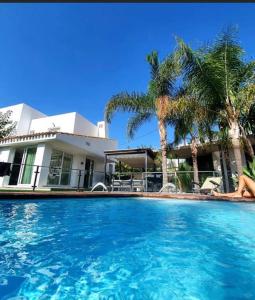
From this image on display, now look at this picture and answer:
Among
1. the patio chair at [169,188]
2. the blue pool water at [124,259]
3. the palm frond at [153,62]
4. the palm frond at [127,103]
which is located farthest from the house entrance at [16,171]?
the palm frond at [153,62]

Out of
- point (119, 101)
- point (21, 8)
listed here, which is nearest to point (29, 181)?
Answer: point (119, 101)

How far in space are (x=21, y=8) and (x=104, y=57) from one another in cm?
596

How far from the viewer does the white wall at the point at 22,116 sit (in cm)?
2098

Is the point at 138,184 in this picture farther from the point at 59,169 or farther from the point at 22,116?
the point at 22,116

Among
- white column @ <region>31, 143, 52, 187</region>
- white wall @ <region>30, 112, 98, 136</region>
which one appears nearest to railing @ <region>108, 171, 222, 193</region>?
white column @ <region>31, 143, 52, 187</region>

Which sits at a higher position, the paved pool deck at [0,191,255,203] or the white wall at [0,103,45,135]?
the white wall at [0,103,45,135]

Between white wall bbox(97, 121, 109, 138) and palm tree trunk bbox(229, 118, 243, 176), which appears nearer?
palm tree trunk bbox(229, 118, 243, 176)

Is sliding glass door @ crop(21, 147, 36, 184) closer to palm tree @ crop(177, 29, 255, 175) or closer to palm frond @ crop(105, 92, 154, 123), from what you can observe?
palm frond @ crop(105, 92, 154, 123)

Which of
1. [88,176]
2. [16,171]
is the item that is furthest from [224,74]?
[16,171]

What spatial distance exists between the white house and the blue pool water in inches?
271

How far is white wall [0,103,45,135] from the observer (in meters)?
21.0

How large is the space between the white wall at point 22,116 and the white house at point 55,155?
0.09 metres

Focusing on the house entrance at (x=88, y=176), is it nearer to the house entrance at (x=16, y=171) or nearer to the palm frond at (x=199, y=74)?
the house entrance at (x=16, y=171)

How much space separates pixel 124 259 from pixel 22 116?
2213 centimetres
